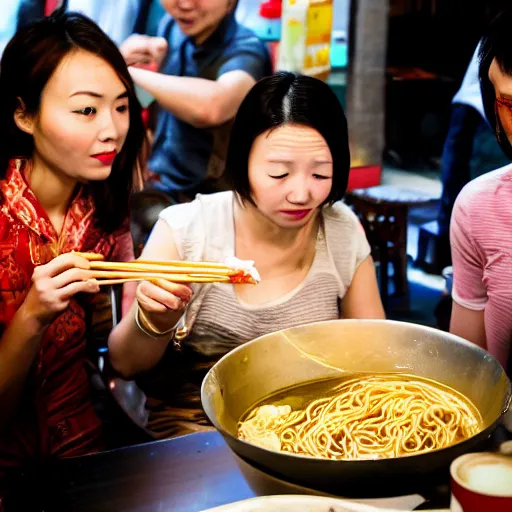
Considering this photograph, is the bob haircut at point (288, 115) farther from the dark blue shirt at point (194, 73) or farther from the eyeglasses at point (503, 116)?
the dark blue shirt at point (194, 73)

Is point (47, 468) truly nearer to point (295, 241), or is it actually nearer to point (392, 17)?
point (295, 241)

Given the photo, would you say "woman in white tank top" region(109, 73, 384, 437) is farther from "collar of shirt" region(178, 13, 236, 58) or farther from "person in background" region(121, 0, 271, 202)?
"collar of shirt" region(178, 13, 236, 58)

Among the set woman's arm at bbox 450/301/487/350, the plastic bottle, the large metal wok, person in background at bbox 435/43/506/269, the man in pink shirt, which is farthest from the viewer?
person in background at bbox 435/43/506/269

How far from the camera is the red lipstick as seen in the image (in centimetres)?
170

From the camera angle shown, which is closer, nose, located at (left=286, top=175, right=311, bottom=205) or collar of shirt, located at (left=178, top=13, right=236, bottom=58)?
nose, located at (left=286, top=175, right=311, bottom=205)

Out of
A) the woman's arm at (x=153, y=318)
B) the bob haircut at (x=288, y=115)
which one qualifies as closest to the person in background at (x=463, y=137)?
the bob haircut at (x=288, y=115)

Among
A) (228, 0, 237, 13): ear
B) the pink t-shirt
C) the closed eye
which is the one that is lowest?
the pink t-shirt

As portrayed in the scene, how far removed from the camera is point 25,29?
163 centimetres

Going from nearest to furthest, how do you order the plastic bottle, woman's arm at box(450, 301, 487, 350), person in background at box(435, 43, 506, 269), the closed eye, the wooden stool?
the closed eye → woman's arm at box(450, 301, 487, 350) → the plastic bottle → person in background at box(435, 43, 506, 269) → the wooden stool

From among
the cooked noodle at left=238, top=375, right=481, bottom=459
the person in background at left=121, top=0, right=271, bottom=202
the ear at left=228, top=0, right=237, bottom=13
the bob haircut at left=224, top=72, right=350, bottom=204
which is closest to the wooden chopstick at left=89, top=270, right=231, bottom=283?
the cooked noodle at left=238, top=375, right=481, bottom=459

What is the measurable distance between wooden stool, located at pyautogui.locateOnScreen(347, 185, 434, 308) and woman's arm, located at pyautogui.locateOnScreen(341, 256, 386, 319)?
4.44 ft

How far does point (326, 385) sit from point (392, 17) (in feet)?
6.99

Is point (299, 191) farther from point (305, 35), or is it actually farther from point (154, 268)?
point (305, 35)

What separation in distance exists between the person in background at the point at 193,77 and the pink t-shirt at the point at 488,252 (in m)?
1.01
